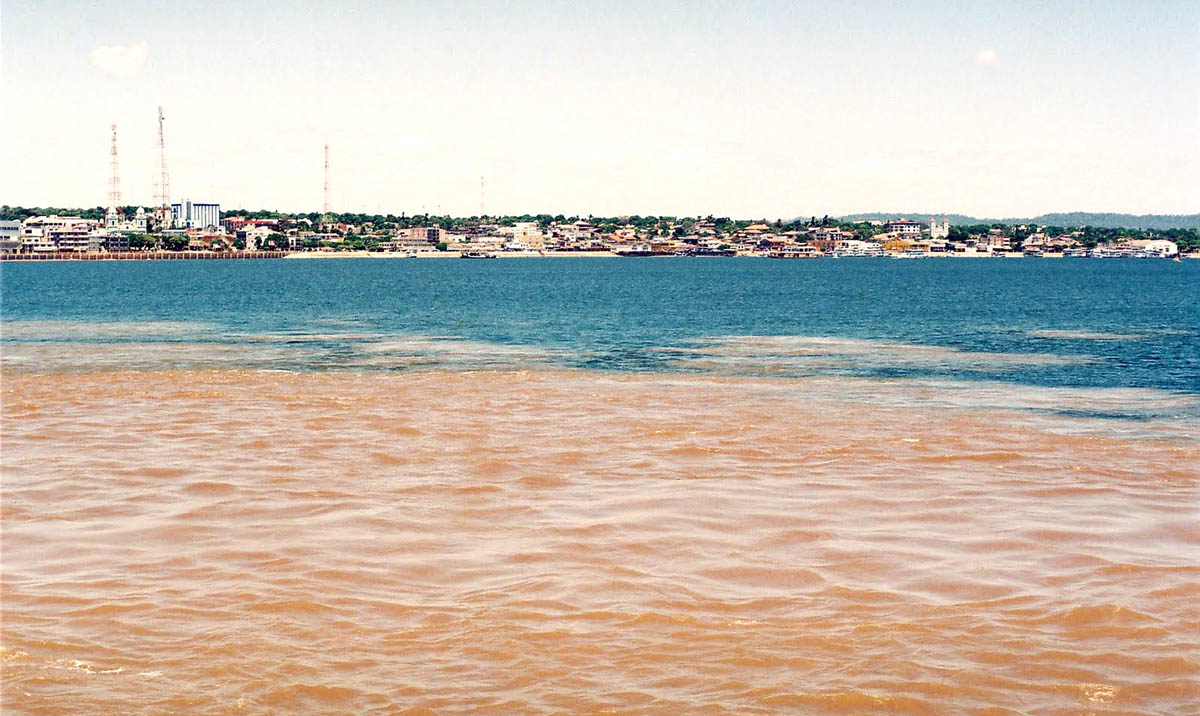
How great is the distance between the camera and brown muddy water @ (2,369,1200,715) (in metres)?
9.77

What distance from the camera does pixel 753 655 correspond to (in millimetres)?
10406

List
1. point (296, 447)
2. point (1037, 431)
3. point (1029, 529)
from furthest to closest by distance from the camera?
point (1037, 431)
point (296, 447)
point (1029, 529)

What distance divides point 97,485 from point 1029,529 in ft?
40.8

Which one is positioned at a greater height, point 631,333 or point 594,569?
A: point 594,569

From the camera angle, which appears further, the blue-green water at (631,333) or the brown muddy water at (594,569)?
the blue-green water at (631,333)

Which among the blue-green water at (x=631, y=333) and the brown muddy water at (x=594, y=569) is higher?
the brown muddy water at (x=594, y=569)

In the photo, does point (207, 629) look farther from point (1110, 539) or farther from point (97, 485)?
point (1110, 539)

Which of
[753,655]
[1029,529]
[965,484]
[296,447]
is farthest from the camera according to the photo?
[296,447]

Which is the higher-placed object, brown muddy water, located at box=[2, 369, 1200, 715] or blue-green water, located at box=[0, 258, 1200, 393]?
brown muddy water, located at box=[2, 369, 1200, 715]

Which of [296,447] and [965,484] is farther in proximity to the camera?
[296,447]

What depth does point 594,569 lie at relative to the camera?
12.9 m

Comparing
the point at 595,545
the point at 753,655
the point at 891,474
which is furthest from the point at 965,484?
the point at 753,655

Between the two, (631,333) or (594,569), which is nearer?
(594,569)

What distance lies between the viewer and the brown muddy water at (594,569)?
977cm
